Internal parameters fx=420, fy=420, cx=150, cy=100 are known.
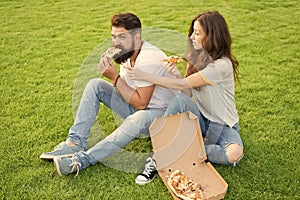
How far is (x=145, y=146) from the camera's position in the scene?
2.36 metres

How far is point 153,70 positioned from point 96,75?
96 centimetres

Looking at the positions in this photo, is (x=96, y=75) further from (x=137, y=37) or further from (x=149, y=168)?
(x=149, y=168)

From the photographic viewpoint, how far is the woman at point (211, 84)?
205 centimetres

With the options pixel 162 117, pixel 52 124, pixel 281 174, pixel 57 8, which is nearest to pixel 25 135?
pixel 52 124

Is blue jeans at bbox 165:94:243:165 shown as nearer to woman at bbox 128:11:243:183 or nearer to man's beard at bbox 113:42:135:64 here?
woman at bbox 128:11:243:183

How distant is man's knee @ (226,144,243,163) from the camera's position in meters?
2.07

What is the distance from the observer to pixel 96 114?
2.27 m

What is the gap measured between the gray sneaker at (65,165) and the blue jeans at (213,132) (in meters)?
0.52

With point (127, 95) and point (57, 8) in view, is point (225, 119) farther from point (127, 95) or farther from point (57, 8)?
point (57, 8)

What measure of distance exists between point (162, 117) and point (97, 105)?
0.40 meters

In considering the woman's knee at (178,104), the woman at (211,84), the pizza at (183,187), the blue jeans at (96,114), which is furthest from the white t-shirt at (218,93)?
the pizza at (183,187)

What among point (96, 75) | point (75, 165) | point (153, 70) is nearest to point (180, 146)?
point (153, 70)

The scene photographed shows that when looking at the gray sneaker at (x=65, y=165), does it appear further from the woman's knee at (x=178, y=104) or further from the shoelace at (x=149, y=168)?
the woman's knee at (x=178, y=104)

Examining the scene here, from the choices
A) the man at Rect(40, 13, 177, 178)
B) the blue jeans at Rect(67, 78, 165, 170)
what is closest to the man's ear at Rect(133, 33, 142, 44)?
the man at Rect(40, 13, 177, 178)
